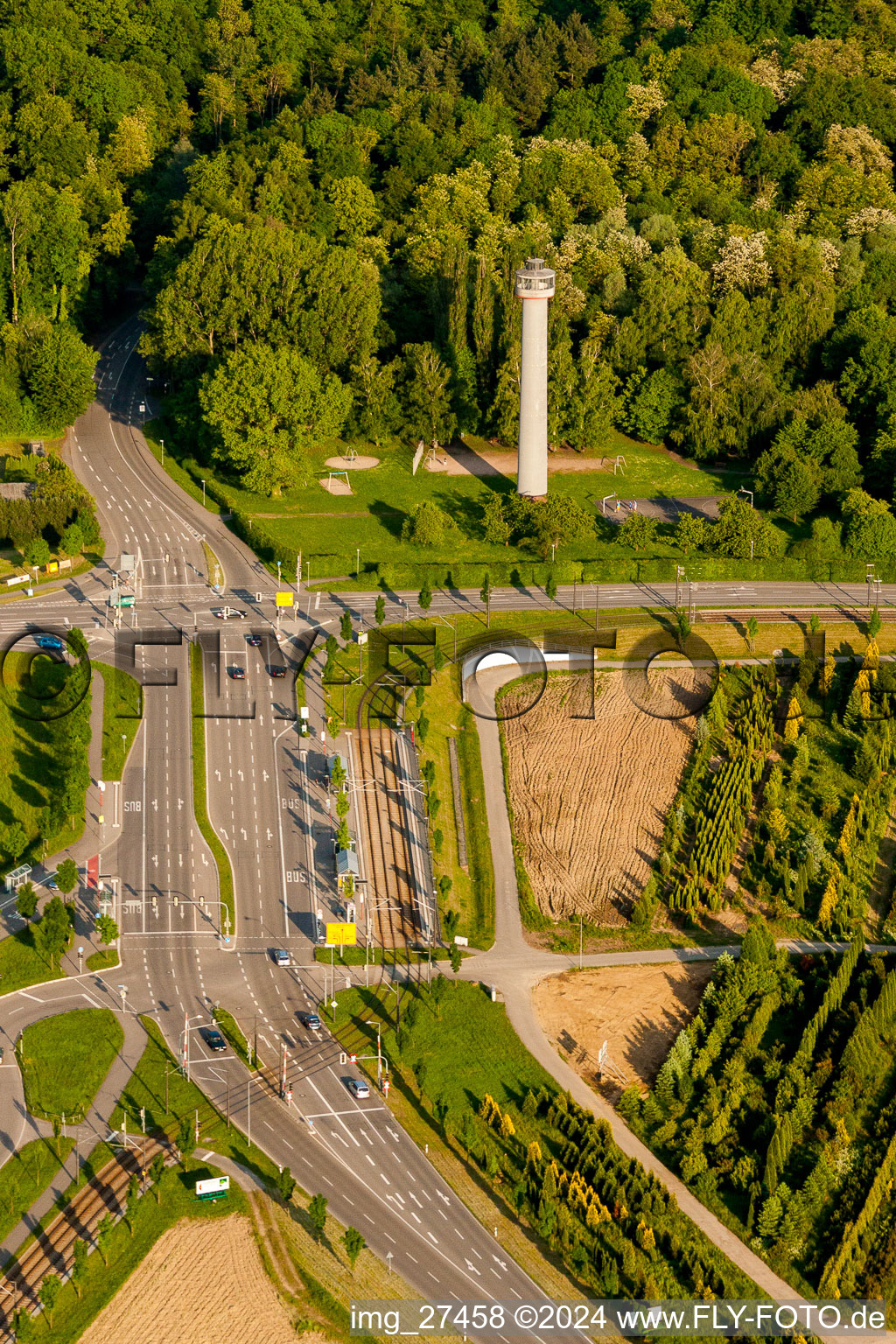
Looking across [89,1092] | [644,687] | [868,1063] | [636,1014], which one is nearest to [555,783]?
[644,687]

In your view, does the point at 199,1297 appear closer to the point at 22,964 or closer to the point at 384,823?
the point at 22,964

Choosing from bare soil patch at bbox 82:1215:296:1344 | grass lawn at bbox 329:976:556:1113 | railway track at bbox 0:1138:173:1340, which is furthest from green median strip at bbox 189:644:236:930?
bare soil patch at bbox 82:1215:296:1344

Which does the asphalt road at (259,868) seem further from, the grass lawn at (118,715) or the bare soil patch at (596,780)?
the bare soil patch at (596,780)

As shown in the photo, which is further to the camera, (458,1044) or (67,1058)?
(458,1044)

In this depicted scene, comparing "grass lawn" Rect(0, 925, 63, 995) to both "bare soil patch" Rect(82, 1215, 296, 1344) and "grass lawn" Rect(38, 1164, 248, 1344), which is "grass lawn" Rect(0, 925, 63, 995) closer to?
"grass lawn" Rect(38, 1164, 248, 1344)

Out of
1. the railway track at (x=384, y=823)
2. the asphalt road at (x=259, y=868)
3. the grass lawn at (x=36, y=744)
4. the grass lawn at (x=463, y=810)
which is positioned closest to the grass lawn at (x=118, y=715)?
the asphalt road at (x=259, y=868)

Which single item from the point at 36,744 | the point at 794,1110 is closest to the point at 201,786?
the point at 36,744
